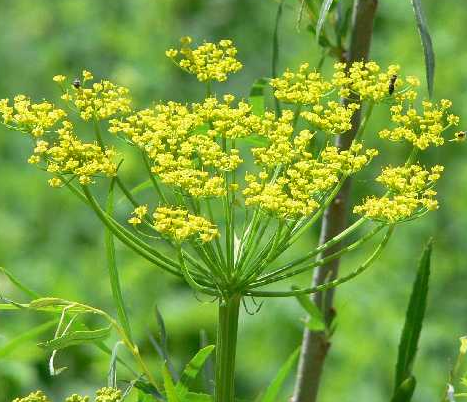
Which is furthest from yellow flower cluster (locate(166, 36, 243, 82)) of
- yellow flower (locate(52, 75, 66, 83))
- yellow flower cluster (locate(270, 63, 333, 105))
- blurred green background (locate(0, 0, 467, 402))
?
blurred green background (locate(0, 0, 467, 402))

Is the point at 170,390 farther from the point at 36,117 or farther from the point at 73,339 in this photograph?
the point at 36,117

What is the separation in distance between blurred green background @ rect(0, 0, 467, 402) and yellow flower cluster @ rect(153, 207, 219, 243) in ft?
5.86

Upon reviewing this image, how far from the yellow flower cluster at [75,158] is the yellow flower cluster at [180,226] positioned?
13cm

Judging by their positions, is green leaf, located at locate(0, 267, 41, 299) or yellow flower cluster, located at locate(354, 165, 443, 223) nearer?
yellow flower cluster, located at locate(354, 165, 443, 223)

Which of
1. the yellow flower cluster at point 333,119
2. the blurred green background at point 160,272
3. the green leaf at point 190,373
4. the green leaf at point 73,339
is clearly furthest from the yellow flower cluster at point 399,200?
the blurred green background at point 160,272

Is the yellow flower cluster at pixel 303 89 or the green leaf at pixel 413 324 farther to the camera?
the green leaf at pixel 413 324

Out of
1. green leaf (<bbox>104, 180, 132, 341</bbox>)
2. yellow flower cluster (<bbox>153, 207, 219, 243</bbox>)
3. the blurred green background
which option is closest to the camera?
yellow flower cluster (<bbox>153, 207, 219, 243</bbox>)

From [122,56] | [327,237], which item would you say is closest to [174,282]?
[122,56]

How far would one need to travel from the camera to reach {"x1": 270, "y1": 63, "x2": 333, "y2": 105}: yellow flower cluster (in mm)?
1668

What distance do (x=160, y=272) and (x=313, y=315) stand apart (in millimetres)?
3791

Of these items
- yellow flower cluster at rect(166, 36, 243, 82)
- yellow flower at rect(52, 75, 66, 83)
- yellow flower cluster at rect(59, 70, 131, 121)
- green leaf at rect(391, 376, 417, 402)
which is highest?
yellow flower cluster at rect(166, 36, 243, 82)

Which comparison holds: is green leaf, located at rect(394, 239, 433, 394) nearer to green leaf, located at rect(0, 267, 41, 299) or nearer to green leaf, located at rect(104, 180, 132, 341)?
green leaf, located at rect(104, 180, 132, 341)

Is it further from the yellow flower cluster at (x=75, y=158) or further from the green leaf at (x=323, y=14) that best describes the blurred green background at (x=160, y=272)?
the green leaf at (x=323, y=14)

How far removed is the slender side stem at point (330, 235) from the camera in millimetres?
1918
